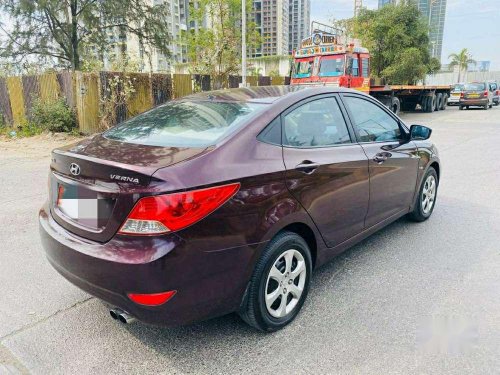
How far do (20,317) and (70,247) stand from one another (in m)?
0.95

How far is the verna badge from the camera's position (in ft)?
8.15

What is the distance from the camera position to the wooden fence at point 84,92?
11.8m

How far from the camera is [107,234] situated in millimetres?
2285

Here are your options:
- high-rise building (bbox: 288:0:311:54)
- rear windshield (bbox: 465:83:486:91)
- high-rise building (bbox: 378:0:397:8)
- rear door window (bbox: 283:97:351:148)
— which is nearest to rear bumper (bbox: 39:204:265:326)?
rear door window (bbox: 283:97:351:148)

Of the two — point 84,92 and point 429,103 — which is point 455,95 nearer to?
point 429,103

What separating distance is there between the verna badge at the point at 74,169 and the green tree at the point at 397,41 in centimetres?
2583

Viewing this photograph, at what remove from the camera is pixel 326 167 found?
301 centimetres

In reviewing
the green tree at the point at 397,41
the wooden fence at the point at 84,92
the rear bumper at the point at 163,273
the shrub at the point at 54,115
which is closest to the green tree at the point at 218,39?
the wooden fence at the point at 84,92

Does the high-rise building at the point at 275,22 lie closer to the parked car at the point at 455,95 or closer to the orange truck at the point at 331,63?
the parked car at the point at 455,95

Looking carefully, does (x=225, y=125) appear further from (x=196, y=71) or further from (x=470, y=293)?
(x=196, y=71)

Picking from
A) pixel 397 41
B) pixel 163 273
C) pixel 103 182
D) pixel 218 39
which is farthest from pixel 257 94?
pixel 397 41

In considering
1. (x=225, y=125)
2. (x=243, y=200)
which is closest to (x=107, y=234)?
(x=243, y=200)

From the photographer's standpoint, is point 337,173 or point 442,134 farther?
point 442,134

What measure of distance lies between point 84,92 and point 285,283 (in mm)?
10763
